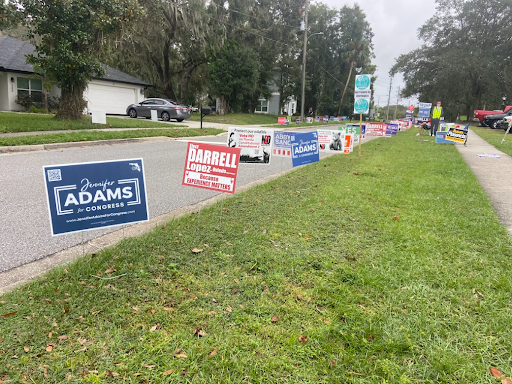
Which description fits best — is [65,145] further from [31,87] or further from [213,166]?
[31,87]

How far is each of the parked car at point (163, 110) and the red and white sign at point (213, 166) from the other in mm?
20912

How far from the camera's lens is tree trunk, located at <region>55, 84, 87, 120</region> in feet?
54.9

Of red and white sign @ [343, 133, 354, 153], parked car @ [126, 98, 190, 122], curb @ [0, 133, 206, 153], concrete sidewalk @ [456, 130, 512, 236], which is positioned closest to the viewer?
concrete sidewalk @ [456, 130, 512, 236]

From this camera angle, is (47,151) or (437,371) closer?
(437,371)

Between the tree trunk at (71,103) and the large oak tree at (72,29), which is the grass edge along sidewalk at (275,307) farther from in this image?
the tree trunk at (71,103)

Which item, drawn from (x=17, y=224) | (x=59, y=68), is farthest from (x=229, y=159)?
(x=59, y=68)

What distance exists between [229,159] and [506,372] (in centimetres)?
330

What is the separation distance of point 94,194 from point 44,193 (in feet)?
11.5

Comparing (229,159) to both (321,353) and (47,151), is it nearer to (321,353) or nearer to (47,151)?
(321,353)

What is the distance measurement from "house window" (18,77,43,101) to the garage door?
308 centimetres

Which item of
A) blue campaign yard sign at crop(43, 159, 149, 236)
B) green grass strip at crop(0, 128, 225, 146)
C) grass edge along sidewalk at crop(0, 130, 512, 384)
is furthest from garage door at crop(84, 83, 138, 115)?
grass edge along sidewalk at crop(0, 130, 512, 384)

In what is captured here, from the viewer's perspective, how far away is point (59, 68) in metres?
15.1

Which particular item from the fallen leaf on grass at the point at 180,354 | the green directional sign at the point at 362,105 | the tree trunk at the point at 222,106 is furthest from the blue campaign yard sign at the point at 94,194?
the tree trunk at the point at 222,106

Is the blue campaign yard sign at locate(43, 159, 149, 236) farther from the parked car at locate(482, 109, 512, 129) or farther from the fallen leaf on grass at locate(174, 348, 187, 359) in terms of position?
the parked car at locate(482, 109, 512, 129)
